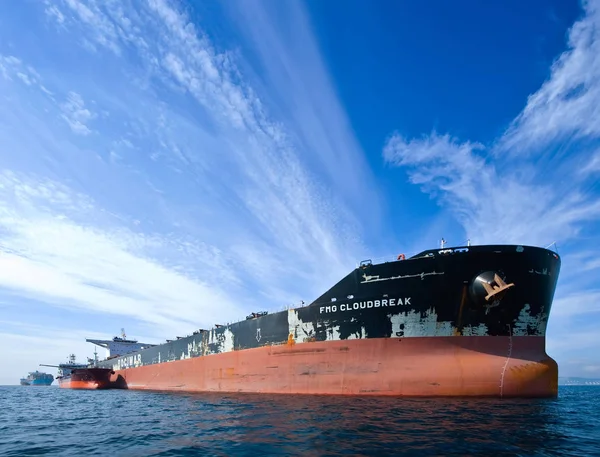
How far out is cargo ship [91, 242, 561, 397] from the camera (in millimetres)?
14055

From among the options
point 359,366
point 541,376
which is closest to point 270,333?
point 359,366

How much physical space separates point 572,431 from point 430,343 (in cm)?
622

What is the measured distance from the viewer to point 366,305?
1619cm

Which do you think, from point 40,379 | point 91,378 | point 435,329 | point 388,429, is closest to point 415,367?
point 435,329

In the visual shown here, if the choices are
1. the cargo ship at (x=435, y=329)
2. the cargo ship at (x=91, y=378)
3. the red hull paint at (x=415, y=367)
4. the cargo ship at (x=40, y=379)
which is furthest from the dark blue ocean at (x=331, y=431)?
the cargo ship at (x=40, y=379)

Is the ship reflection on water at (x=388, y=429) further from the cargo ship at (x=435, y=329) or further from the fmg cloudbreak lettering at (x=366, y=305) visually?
the fmg cloudbreak lettering at (x=366, y=305)

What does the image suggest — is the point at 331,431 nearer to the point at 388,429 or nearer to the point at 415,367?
the point at 388,429

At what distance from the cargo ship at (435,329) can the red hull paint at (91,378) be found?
104ft

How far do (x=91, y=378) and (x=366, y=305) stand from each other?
37.8 metres

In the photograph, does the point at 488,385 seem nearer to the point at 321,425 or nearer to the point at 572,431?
the point at 572,431

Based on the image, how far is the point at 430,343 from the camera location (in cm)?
1475

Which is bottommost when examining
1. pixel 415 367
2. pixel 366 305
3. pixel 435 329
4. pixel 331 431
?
pixel 331 431

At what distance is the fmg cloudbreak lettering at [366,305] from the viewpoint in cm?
1548

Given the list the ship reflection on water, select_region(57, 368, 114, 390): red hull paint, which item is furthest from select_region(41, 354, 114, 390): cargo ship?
the ship reflection on water
